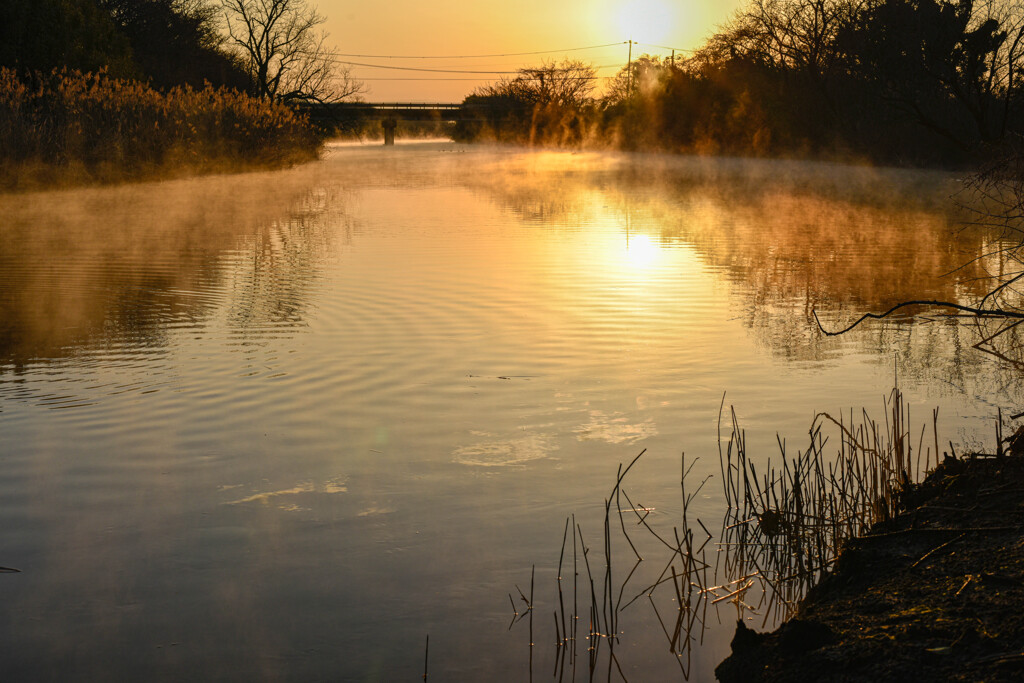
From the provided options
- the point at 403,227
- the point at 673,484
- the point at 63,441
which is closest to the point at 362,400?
the point at 63,441

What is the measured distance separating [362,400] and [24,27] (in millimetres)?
23590

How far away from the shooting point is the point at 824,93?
4075 centimetres

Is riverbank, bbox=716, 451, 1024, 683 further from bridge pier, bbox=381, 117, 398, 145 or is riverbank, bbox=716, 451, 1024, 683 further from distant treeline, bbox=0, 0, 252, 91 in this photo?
bridge pier, bbox=381, 117, 398, 145

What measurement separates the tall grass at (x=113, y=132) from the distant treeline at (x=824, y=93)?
15.7 metres

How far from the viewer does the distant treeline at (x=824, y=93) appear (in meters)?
25.9

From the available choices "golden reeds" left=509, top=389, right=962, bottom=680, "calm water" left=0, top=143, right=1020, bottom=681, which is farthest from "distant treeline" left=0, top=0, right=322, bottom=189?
"golden reeds" left=509, top=389, right=962, bottom=680

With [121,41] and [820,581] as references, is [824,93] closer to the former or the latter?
[121,41]

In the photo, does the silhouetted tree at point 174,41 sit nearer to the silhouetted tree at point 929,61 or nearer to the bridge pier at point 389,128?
the silhouetted tree at point 929,61

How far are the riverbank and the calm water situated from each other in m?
0.31

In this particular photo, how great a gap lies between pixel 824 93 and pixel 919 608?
4031cm

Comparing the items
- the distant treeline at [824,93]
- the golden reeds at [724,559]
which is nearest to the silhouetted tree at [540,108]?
the distant treeline at [824,93]

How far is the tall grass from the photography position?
1961 centimetres

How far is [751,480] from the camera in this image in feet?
14.8

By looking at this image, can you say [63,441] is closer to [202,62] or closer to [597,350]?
[597,350]
